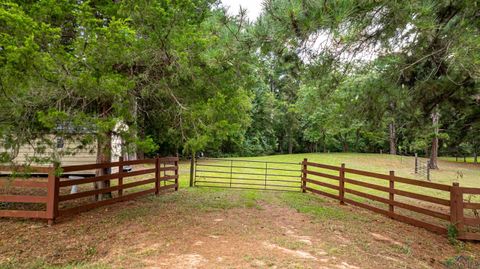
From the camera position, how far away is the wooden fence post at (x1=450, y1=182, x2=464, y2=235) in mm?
5430

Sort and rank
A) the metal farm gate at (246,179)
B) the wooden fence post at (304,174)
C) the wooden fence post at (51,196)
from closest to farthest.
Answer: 1. the wooden fence post at (51,196)
2. the wooden fence post at (304,174)
3. the metal farm gate at (246,179)

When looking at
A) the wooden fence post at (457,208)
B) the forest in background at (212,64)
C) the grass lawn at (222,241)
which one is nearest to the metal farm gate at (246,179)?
the grass lawn at (222,241)

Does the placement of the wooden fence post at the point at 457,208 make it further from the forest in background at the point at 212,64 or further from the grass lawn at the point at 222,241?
the forest in background at the point at 212,64

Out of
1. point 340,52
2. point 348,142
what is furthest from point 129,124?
point 348,142

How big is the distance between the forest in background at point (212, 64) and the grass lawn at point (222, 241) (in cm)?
143

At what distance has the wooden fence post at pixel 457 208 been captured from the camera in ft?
17.8

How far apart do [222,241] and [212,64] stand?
2.81m

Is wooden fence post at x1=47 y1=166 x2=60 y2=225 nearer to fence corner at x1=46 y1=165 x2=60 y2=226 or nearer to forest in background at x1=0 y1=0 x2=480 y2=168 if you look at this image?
fence corner at x1=46 y1=165 x2=60 y2=226

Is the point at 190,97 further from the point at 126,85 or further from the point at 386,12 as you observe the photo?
the point at 386,12

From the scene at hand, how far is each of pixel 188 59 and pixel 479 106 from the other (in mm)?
6486

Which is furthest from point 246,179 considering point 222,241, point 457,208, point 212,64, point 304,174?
point 212,64

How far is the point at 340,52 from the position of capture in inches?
215

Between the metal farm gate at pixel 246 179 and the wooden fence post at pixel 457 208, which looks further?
the metal farm gate at pixel 246 179

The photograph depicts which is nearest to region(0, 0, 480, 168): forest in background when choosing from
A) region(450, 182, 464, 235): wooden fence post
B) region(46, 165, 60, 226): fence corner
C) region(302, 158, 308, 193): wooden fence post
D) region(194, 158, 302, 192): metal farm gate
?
region(46, 165, 60, 226): fence corner
